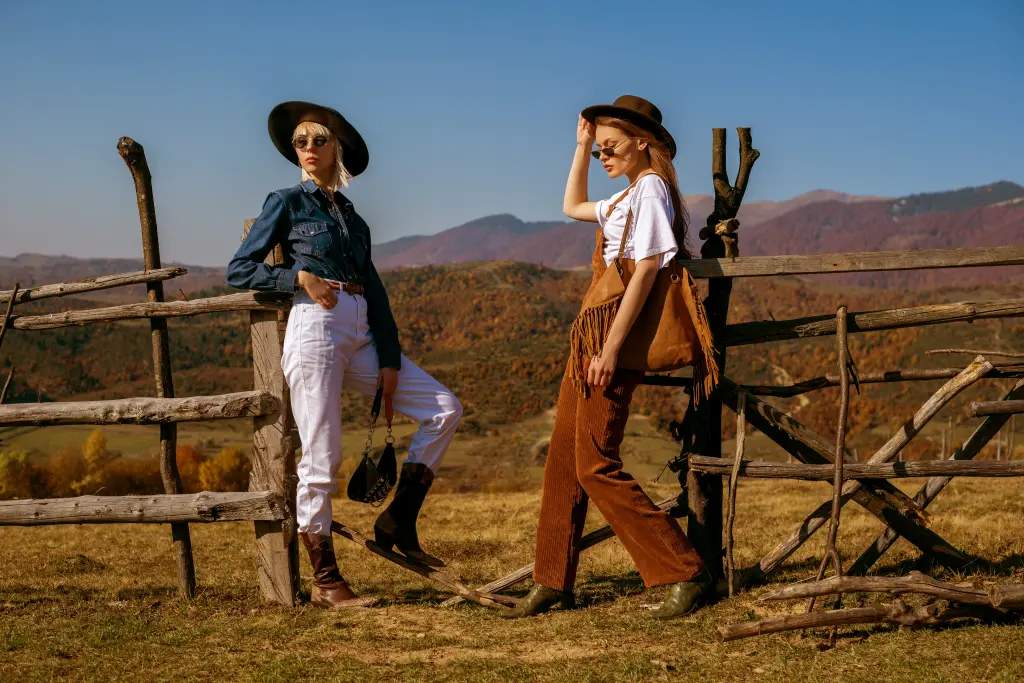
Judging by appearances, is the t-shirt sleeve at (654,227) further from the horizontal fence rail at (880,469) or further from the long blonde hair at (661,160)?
the horizontal fence rail at (880,469)

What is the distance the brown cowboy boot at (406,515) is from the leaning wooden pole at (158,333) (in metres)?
1.13

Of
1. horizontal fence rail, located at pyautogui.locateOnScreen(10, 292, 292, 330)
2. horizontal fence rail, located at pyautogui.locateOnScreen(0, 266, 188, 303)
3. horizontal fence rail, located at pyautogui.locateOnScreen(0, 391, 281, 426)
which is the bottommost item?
horizontal fence rail, located at pyautogui.locateOnScreen(0, 391, 281, 426)

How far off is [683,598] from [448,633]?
1115 millimetres

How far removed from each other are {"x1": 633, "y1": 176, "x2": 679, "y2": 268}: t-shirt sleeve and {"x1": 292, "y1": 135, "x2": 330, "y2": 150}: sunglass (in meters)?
1.63

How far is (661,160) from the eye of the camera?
4535mm

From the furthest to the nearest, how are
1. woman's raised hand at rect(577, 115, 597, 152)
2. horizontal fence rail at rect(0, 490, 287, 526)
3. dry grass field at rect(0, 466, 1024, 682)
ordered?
horizontal fence rail at rect(0, 490, 287, 526)
woman's raised hand at rect(577, 115, 597, 152)
dry grass field at rect(0, 466, 1024, 682)

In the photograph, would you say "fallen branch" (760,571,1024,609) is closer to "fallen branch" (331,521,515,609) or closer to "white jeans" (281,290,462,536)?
"fallen branch" (331,521,515,609)

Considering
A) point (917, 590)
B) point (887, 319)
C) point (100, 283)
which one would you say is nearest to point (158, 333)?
point (100, 283)

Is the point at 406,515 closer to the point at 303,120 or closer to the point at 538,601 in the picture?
the point at 538,601

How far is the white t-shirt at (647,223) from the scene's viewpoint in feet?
14.1

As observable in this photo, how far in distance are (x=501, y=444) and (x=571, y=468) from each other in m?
12.1

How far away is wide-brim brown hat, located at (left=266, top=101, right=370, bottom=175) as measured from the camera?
487 cm

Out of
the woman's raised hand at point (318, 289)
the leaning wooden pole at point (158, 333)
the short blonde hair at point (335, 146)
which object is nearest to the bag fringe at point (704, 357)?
the woman's raised hand at point (318, 289)

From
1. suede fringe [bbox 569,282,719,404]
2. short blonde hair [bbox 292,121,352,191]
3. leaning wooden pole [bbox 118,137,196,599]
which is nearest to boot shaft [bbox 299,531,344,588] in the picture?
leaning wooden pole [bbox 118,137,196,599]
